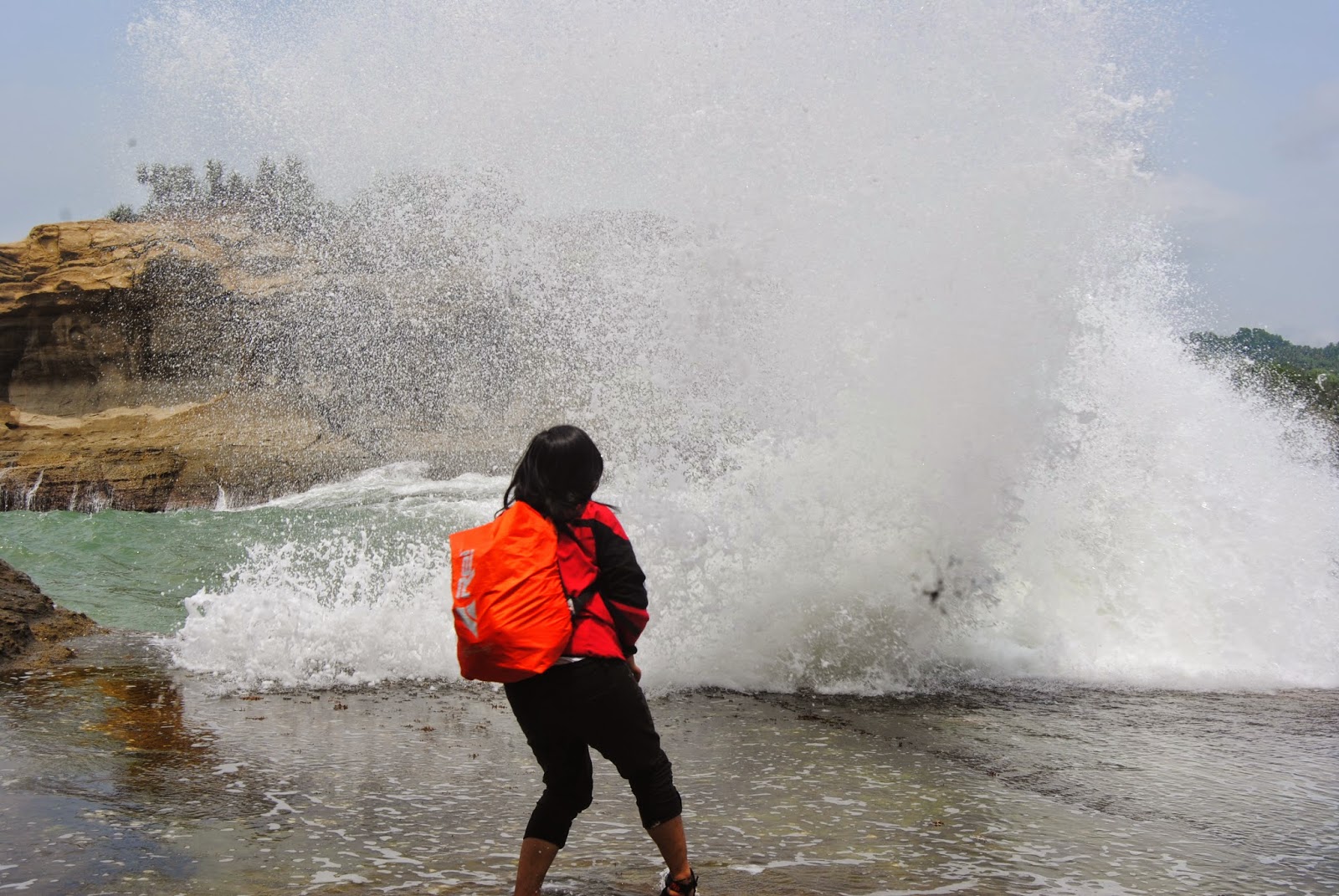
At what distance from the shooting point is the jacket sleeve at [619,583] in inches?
101

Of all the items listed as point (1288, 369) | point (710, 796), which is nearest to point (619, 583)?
point (710, 796)

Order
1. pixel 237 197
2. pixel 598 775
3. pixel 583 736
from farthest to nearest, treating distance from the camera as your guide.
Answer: pixel 237 197 < pixel 598 775 < pixel 583 736

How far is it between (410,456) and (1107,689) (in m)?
28.1

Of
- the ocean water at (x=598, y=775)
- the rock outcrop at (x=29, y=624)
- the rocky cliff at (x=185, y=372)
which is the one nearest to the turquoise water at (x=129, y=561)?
the rock outcrop at (x=29, y=624)

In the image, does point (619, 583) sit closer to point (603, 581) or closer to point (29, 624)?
point (603, 581)

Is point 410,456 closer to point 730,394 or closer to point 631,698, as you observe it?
point 730,394

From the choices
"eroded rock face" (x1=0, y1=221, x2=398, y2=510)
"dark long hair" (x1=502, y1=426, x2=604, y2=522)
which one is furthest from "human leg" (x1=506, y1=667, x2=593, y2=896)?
"eroded rock face" (x1=0, y1=221, x2=398, y2=510)

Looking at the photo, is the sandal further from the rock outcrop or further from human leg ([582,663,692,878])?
the rock outcrop

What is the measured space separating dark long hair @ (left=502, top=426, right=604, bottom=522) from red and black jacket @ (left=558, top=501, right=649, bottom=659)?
0.16ft

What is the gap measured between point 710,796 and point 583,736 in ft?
4.62

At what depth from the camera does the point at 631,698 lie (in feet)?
8.35

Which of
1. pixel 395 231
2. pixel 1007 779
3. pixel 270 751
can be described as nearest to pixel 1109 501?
pixel 1007 779

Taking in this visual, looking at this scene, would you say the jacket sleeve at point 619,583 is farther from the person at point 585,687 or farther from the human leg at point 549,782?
the human leg at point 549,782

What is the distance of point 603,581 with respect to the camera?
101 inches
